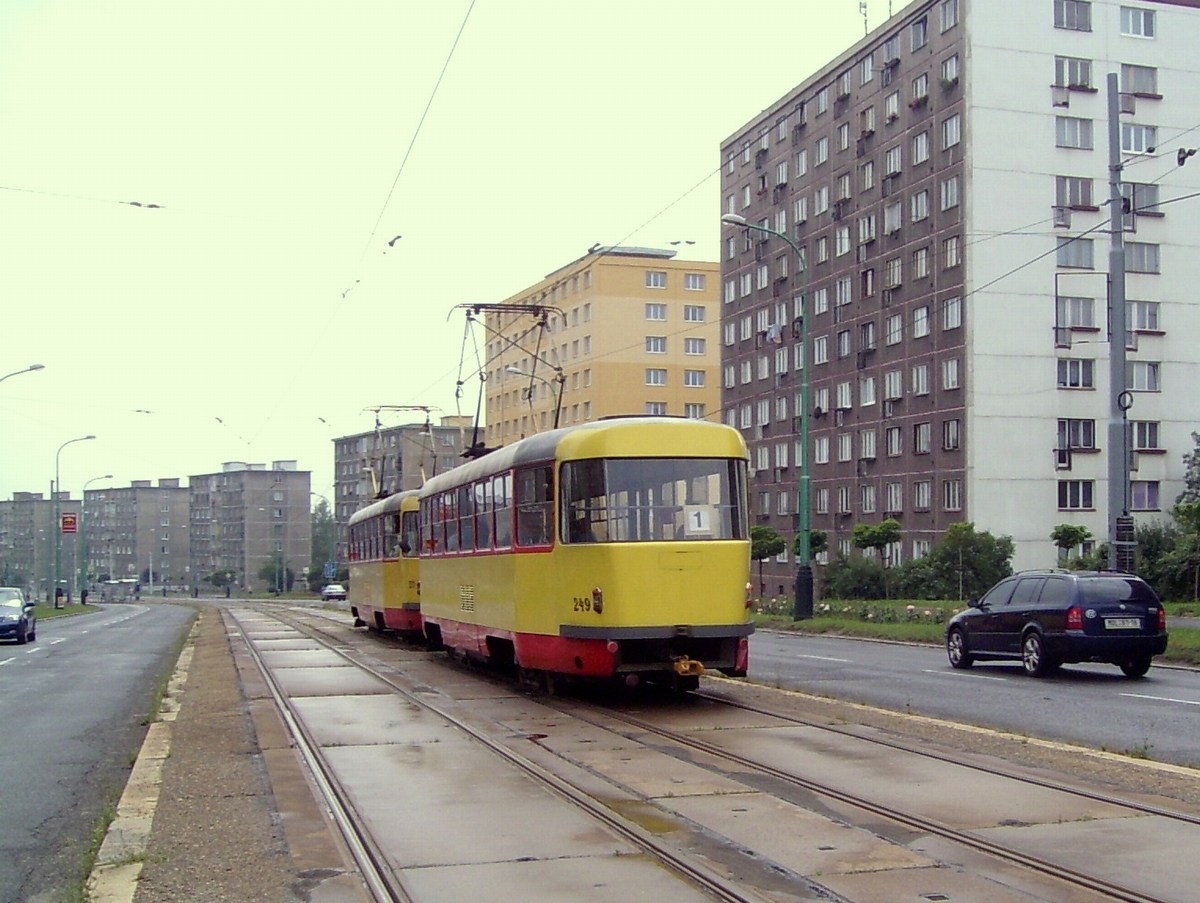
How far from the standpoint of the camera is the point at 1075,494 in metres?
51.1

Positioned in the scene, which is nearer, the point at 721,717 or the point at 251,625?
the point at 721,717

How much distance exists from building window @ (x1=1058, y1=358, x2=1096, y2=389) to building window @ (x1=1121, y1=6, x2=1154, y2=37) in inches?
486

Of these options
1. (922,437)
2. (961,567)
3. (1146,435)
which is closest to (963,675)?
(961,567)

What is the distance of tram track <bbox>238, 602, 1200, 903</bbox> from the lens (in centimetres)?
673

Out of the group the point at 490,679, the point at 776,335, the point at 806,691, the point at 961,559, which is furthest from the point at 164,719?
the point at 776,335

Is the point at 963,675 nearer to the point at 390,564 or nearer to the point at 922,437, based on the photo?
the point at 390,564

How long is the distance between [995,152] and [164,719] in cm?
4254

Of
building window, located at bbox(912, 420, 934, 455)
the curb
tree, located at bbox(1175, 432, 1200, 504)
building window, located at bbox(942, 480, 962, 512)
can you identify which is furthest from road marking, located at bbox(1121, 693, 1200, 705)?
building window, located at bbox(912, 420, 934, 455)

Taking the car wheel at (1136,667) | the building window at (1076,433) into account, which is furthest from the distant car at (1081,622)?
the building window at (1076,433)

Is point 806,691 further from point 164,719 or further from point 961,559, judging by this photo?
point 961,559

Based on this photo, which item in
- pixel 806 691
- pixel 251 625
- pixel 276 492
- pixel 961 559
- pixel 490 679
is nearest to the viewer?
pixel 806 691

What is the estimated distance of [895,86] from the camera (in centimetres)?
5503

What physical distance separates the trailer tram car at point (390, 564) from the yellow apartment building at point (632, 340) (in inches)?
1882

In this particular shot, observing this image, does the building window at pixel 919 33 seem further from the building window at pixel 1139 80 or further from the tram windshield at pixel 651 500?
the tram windshield at pixel 651 500
